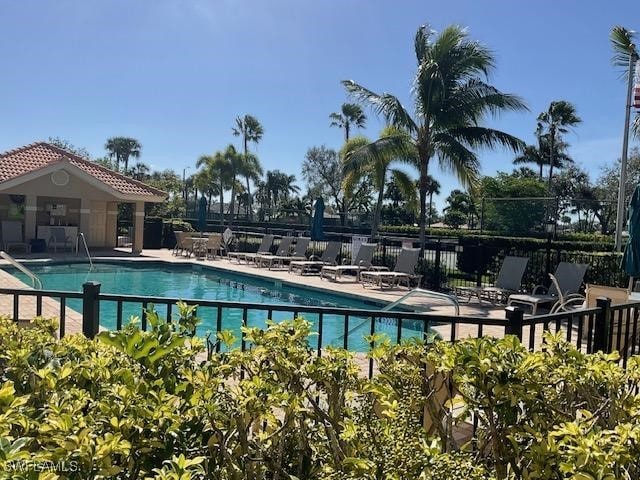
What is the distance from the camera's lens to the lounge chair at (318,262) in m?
16.1

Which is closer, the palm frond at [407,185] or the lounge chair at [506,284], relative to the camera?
the lounge chair at [506,284]

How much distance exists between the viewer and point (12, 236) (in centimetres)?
1898

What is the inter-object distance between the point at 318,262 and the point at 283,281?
1.90m

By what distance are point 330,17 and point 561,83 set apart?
1520 centimetres

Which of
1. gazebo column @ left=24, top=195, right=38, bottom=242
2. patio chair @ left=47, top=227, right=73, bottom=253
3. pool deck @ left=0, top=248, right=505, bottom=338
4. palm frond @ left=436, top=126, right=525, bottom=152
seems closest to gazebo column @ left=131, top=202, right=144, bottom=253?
pool deck @ left=0, top=248, right=505, bottom=338

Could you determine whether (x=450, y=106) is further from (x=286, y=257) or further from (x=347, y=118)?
(x=347, y=118)

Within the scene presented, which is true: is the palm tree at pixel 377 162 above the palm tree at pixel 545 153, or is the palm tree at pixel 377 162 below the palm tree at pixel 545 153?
below

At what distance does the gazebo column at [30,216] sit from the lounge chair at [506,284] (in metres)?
15.4

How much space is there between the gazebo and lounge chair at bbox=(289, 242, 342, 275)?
750 cm

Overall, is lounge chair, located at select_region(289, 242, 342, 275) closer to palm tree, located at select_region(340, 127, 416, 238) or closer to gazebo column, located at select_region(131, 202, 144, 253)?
palm tree, located at select_region(340, 127, 416, 238)

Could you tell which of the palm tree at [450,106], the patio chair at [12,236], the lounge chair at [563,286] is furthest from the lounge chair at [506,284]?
the patio chair at [12,236]

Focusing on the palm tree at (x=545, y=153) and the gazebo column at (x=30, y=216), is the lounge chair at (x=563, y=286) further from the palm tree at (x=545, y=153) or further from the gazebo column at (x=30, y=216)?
the palm tree at (x=545, y=153)

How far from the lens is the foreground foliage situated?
156 centimetres

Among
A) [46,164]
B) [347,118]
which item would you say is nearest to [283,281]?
[46,164]
